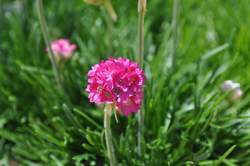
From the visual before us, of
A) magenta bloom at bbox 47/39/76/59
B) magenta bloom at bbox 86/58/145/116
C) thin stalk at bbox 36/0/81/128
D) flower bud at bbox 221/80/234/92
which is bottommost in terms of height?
magenta bloom at bbox 86/58/145/116

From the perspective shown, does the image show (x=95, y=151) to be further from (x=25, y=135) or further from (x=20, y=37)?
(x=20, y=37)

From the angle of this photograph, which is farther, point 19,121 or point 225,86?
point 19,121

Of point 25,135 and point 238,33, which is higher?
point 238,33

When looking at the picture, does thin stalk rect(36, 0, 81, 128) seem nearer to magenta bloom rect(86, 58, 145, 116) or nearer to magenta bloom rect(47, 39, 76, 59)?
magenta bloom rect(47, 39, 76, 59)

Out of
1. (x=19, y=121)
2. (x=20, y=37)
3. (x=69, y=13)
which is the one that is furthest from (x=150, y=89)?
(x=69, y=13)

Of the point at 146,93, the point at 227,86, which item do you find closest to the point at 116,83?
the point at 146,93

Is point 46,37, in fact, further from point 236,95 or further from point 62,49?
point 236,95

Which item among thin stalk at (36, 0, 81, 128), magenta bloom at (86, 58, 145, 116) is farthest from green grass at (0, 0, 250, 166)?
magenta bloom at (86, 58, 145, 116)
